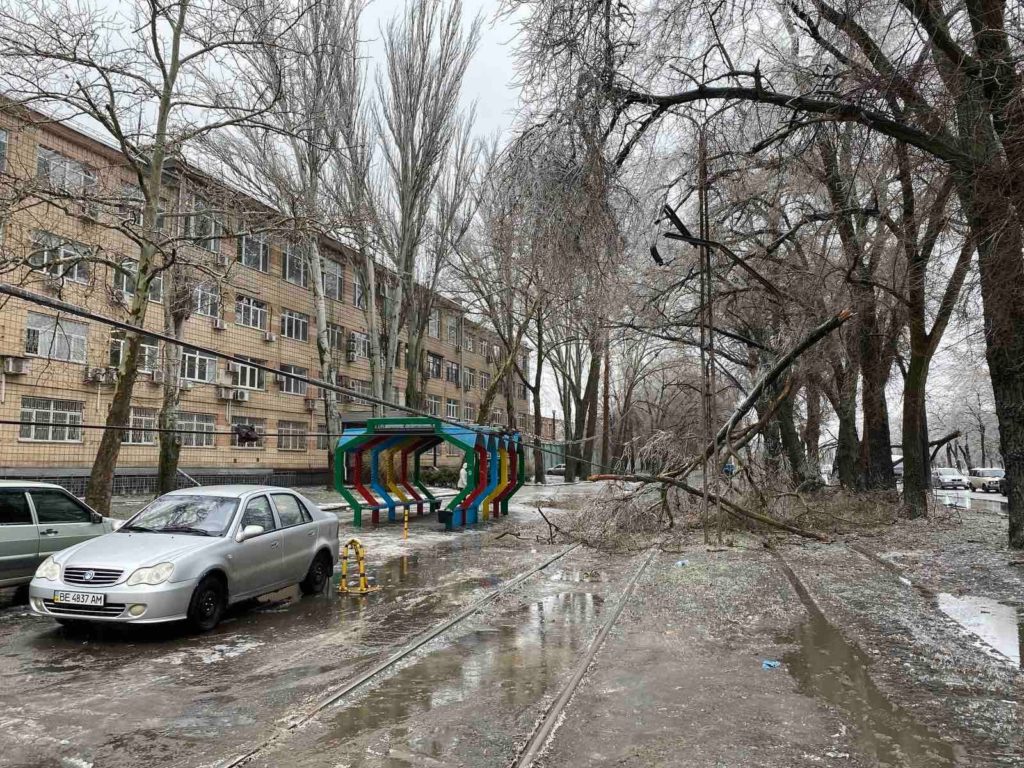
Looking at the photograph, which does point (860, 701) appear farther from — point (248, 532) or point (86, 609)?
point (86, 609)

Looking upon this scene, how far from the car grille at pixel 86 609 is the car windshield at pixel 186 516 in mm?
1300

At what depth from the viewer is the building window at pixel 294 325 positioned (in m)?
34.9

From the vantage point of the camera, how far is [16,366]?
22.2 m

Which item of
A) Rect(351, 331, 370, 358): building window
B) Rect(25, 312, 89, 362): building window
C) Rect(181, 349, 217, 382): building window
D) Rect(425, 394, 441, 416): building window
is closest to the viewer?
Rect(25, 312, 89, 362): building window

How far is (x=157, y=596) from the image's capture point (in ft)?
22.4

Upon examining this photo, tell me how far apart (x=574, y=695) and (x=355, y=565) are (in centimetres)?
778

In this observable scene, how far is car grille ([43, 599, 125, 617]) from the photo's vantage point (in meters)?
6.79

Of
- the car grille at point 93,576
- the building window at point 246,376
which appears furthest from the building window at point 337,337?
the car grille at point 93,576

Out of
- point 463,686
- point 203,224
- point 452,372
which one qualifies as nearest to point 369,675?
point 463,686

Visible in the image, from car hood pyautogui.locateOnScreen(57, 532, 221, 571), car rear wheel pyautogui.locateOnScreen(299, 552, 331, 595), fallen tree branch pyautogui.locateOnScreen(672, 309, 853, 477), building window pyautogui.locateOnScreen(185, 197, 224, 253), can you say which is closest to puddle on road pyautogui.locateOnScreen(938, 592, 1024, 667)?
fallen tree branch pyautogui.locateOnScreen(672, 309, 853, 477)

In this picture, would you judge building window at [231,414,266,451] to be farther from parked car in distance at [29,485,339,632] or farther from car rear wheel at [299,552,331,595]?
parked car in distance at [29,485,339,632]

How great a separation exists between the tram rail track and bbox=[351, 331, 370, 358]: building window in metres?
31.3

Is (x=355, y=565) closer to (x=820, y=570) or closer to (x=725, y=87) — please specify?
(x=820, y=570)

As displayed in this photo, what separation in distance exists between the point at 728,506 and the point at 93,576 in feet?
38.3
